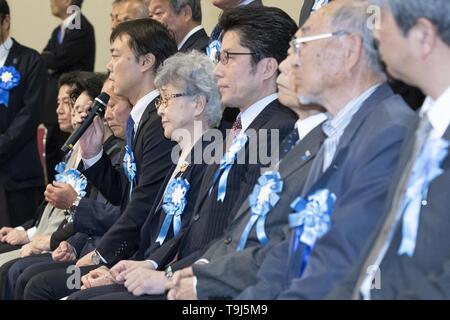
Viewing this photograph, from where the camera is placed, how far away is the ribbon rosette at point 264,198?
2.76 m

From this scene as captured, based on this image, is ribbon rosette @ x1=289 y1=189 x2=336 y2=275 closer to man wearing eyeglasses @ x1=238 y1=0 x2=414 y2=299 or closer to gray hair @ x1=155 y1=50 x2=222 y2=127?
man wearing eyeglasses @ x1=238 y1=0 x2=414 y2=299

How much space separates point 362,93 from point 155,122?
137 centimetres

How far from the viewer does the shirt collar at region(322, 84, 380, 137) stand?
2.58 m

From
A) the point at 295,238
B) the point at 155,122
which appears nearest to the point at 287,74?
the point at 295,238

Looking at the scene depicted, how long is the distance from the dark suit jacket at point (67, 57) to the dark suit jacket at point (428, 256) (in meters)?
4.31

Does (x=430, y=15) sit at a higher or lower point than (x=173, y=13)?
higher

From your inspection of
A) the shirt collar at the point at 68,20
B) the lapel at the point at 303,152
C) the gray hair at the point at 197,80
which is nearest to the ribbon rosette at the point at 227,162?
the lapel at the point at 303,152

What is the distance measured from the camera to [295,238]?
99.9 inches

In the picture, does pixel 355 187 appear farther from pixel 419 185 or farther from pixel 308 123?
pixel 308 123

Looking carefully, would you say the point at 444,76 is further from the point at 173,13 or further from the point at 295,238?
the point at 173,13

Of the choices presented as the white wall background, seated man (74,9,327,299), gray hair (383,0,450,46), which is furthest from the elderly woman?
the white wall background

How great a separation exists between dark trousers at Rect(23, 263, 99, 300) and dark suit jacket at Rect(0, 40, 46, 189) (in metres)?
1.79

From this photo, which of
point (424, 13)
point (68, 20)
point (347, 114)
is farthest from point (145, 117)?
point (68, 20)

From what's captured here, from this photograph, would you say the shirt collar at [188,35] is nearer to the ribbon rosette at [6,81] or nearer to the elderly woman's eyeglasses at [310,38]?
the ribbon rosette at [6,81]
